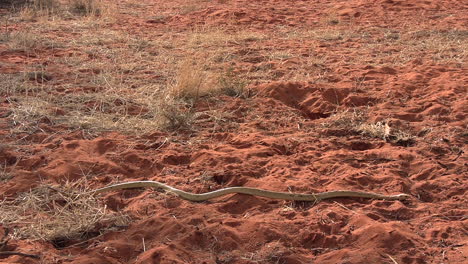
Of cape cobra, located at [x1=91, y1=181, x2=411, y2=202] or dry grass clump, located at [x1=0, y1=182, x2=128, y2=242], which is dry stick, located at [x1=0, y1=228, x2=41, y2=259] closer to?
dry grass clump, located at [x1=0, y1=182, x2=128, y2=242]

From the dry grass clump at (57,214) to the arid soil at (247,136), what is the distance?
0.03 m

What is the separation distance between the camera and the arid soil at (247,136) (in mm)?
2945

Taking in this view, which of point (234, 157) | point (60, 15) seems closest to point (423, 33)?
point (234, 157)

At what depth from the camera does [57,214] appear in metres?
3.14

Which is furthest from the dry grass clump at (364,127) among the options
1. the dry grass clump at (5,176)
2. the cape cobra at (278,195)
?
the dry grass clump at (5,176)

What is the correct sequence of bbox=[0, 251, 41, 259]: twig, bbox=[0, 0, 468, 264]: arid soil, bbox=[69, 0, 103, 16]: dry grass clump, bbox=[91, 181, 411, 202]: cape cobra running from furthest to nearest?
bbox=[69, 0, 103, 16]: dry grass clump → bbox=[91, 181, 411, 202]: cape cobra → bbox=[0, 0, 468, 264]: arid soil → bbox=[0, 251, 41, 259]: twig

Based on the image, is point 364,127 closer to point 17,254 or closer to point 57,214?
point 57,214

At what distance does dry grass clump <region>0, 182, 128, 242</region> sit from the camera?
2.98 metres

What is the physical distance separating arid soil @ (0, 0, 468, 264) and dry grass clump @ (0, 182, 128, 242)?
0.10ft

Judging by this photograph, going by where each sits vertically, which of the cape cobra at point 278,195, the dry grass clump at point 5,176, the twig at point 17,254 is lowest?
the dry grass clump at point 5,176

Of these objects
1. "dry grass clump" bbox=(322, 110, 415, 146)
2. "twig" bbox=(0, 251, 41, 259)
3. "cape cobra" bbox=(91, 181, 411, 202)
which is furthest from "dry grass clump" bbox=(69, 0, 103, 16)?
"twig" bbox=(0, 251, 41, 259)

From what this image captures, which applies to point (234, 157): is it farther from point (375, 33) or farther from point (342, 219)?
point (375, 33)

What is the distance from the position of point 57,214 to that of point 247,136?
5.70 feet

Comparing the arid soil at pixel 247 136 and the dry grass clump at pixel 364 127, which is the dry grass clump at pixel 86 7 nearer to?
the arid soil at pixel 247 136
